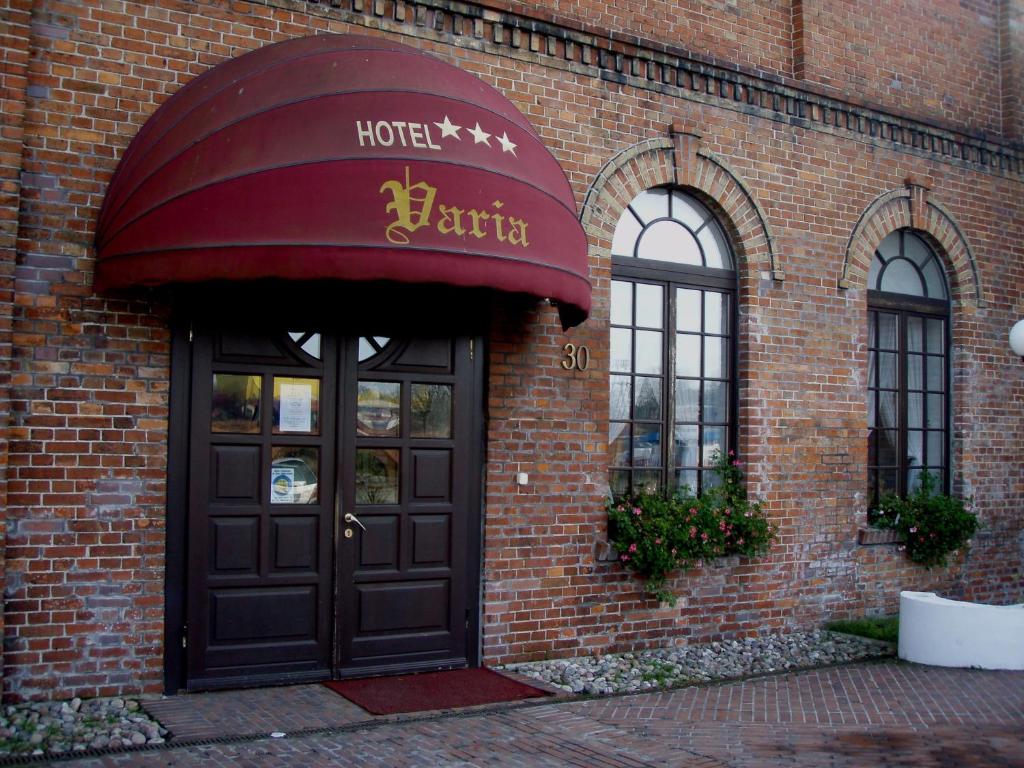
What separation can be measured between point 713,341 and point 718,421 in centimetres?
76

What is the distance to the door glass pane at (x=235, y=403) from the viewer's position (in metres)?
7.23

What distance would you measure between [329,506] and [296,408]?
751 mm

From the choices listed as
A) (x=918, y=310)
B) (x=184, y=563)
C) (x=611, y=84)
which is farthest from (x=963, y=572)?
(x=184, y=563)

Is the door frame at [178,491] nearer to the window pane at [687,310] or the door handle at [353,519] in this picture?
the door handle at [353,519]

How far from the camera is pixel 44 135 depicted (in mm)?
6738

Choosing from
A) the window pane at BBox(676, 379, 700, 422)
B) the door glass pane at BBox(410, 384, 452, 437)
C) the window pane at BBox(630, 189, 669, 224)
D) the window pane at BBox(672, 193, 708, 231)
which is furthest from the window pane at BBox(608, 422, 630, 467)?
the window pane at BBox(672, 193, 708, 231)

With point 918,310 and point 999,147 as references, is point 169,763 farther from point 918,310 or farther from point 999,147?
point 999,147

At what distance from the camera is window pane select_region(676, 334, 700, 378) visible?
966 cm

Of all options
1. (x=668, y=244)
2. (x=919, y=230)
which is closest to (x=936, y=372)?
(x=919, y=230)

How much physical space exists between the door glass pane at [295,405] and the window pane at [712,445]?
3918mm

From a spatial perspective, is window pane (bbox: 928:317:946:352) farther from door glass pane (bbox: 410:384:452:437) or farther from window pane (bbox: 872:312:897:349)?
door glass pane (bbox: 410:384:452:437)

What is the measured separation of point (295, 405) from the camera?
7.48 metres

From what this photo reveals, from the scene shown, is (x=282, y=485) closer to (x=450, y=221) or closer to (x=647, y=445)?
(x=450, y=221)

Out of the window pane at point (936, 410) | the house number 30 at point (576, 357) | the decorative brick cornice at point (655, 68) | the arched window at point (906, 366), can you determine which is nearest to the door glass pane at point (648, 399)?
the house number 30 at point (576, 357)
